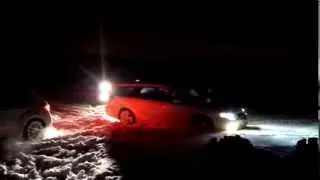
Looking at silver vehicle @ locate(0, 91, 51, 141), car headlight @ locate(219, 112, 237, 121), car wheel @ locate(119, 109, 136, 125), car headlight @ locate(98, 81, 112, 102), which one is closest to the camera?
silver vehicle @ locate(0, 91, 51, 141)

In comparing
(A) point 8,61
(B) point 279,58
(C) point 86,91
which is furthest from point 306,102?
(A) point 8,61

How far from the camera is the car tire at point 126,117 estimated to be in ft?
45.4

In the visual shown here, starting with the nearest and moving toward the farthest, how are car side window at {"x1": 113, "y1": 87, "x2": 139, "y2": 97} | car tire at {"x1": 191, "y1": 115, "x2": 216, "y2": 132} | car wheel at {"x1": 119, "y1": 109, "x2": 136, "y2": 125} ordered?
car tire at {"x1": 191, "y1": 115, "x2": 216, "y2": 132}
car wheel at {"x1": 119, "y1": 109, "x2": 136, "y2": 125}
car side window at {"x1": 113, "y1": 87, "x2": 139, "y2": 97}

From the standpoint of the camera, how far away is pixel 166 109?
1300 cm

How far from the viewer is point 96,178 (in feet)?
24.5

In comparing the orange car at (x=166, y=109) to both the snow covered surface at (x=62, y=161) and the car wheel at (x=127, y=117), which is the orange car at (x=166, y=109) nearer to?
the car wheel at (x=127, y=117)

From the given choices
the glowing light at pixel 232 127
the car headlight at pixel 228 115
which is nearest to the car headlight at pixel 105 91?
the car headlight at pixel 228 115

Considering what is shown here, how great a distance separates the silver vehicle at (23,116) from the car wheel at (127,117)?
282 cm

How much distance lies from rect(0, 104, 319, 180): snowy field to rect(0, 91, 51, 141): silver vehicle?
0.49 meters

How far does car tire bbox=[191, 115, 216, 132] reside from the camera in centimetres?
1239

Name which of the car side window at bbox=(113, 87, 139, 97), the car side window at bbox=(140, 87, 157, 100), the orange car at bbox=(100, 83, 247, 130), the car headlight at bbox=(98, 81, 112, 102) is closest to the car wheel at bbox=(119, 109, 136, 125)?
the orange car at bbox=(100, 83, 247, 130)

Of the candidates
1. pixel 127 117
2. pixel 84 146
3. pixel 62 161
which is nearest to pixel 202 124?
pixel 127 117

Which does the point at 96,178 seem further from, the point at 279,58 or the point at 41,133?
the point at 279,58

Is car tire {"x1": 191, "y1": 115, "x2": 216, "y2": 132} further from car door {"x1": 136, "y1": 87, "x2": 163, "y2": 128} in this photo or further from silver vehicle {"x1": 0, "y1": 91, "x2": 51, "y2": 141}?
silver vehicle {"x1": 0, "y1": 91, "x2": 51, "y2": 141}
